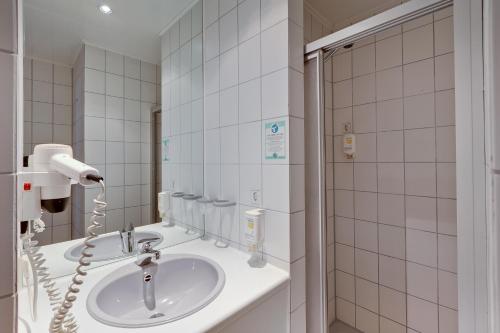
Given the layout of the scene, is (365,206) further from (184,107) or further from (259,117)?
(184,107)

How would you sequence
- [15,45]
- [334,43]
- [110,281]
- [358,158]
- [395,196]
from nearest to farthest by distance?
[15,45] < [110,281] < [334,43] < [395,196] < [358,158]

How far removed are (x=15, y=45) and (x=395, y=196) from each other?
185cm

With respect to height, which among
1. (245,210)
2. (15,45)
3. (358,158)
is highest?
(15,45)

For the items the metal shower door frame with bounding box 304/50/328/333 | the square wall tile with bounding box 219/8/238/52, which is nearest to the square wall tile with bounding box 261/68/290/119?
the metal shower door frame with bounding box 304/50/328/333

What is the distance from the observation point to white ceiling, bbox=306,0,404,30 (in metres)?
1.51

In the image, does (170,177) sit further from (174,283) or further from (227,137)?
(174,283)

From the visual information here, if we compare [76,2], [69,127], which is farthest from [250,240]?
[76,2]

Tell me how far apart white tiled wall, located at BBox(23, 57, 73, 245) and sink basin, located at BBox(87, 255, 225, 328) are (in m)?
0.26

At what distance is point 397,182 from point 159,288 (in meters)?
1.57

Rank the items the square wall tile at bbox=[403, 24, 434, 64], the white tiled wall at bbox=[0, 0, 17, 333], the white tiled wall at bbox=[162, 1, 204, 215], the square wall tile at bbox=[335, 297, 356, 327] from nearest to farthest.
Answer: the white tiled wall at bbox=[0, 0, 17, 333] → the white tiled wall at bbox=[162, 1, 204, 215] → the square wall tile at bbox=[403, 24, 434, 64] → the square wall tile at bbox=[335, 297, 356, 327]

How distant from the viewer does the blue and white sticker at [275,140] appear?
95 centimetres

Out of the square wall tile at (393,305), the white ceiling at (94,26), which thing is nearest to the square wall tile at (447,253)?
the square wall tile at (393,305)

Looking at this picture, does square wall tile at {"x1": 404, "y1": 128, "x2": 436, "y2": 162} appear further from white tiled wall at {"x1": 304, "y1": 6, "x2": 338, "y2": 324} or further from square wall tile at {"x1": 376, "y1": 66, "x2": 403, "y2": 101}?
white tiled wall at {"x1": 304, "y1": 6, "x2": 338, "y2": 324}

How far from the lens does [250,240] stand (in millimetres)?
996
